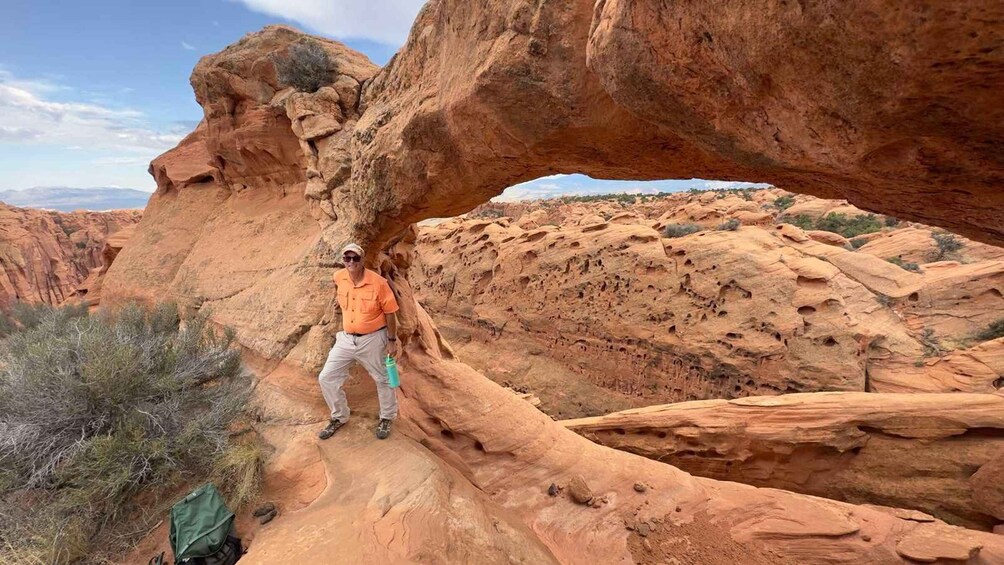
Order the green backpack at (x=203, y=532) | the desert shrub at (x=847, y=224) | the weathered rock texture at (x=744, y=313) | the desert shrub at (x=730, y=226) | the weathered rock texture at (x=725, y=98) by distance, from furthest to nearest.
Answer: the desert shrub at (x=847, y=224)
the desert shrub at (x=730, y=226)
the weathered rock texture at (x=744, y=313)
the green backpack at (x=203, y=532)
the weathered rock texture at (x=725, y=98)

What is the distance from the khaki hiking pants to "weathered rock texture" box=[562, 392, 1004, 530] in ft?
13.2

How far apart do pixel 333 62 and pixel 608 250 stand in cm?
844

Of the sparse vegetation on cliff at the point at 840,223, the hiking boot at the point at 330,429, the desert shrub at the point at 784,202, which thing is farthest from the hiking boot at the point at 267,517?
the desert shrub at the point at 784,202

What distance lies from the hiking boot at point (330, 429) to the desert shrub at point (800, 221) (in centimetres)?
2500

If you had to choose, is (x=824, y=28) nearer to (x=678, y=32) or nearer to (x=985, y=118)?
(x=678, y=32)

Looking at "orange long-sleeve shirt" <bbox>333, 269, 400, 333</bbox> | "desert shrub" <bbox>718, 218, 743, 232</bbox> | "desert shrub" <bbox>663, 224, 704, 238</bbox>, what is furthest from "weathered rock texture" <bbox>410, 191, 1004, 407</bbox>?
"orange long-sleeve shirt" <bbox>333, 269, 400, 333</bbox>

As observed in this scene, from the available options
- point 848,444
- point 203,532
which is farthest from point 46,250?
point 848,444

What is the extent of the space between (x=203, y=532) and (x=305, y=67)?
622cm

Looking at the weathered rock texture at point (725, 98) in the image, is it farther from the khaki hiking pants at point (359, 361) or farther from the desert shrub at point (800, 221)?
the desert shrub at point (800, 221)

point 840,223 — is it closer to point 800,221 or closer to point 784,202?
point 800,221

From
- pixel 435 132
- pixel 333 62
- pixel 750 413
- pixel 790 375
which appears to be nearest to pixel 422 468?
pixel 435 132

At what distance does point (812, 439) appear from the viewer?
A: 5.71 meters

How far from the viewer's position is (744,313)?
9.81m

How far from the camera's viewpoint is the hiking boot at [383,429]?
4.21 metres
